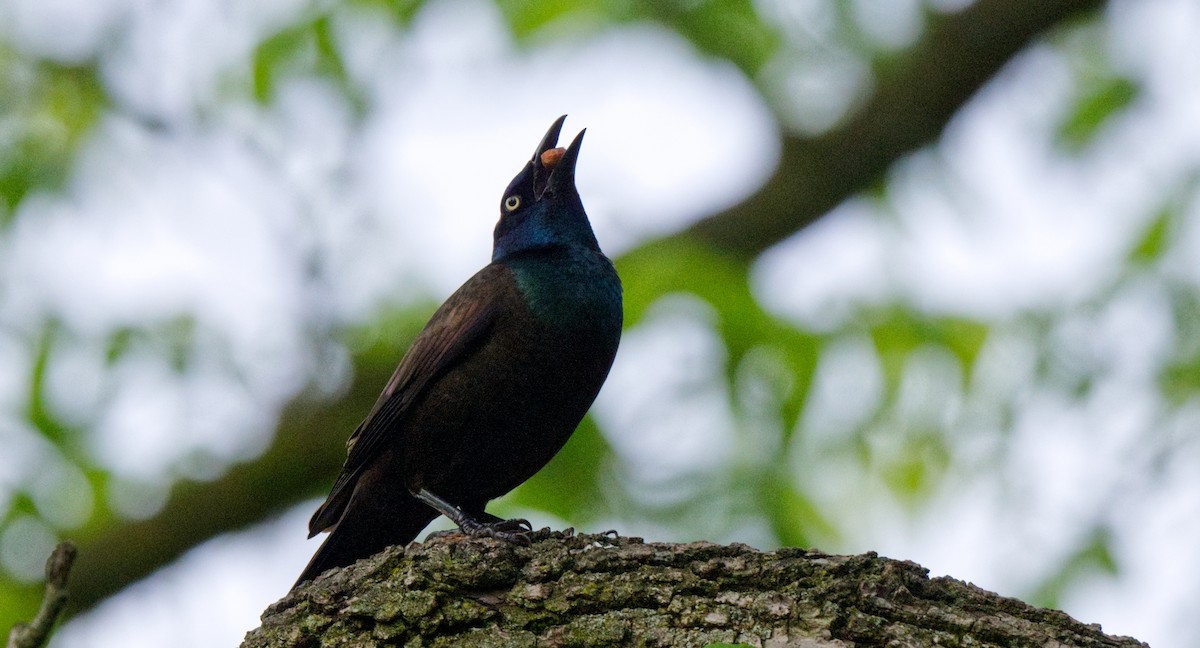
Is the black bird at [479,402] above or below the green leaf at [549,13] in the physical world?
below

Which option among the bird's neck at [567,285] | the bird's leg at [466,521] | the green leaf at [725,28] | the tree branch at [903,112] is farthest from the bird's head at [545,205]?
the green leaf at [725,28]

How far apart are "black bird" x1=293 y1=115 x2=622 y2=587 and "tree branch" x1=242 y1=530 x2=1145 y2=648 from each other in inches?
40.3

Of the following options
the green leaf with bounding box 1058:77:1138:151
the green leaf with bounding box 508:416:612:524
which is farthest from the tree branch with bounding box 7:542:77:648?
the green leaf with bounding box 1058:77:1138:151

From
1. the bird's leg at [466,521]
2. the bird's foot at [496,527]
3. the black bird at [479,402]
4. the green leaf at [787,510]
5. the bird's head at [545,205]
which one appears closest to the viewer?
the bird's foot at [496,527]

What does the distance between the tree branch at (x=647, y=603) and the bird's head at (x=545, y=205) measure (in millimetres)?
2220

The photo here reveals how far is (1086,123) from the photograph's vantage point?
6941 mm

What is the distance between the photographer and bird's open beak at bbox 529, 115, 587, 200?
218 inches

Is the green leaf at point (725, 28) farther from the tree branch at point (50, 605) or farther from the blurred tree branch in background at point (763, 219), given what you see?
the tree branch at point (50, 605)

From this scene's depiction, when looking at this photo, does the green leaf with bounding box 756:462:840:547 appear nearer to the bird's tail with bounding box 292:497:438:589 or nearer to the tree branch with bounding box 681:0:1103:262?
the tree branch with bounding box 681:0:1103:262

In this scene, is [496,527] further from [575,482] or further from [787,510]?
[787,510]

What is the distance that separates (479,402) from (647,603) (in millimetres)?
1591

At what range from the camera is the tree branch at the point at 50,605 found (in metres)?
3.79

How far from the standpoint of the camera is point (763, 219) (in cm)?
673

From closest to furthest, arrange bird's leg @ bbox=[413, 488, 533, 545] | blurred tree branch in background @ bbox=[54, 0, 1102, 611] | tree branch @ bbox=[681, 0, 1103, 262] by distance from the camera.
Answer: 1. bird's leg @ bbox=[413, 488, 533, 545]
2. blurred tree branch in background @ bbox=[54, 0, 1102, 611]
3. tree branch @ bbox=[681, 0, 1103, 262]
